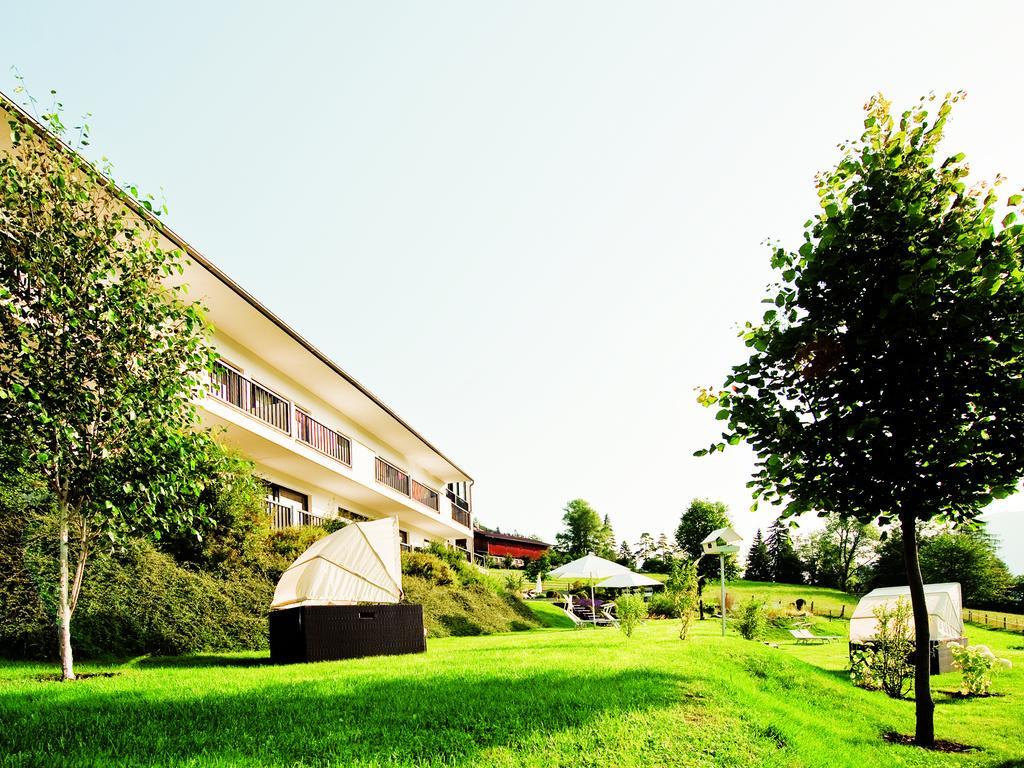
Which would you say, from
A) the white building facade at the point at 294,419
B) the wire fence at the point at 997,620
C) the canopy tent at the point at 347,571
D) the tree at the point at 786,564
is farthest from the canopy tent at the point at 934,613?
the tree at the point at 786,564

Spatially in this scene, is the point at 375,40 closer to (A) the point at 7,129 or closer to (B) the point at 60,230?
(B) the point at 60,230

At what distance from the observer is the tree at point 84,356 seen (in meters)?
7.71

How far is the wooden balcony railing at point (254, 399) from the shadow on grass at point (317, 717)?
409 inches

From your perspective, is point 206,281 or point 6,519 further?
point 206,281

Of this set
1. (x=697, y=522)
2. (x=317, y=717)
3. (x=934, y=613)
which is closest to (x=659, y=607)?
(x=934, y=613)

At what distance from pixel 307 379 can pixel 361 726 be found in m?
19.0

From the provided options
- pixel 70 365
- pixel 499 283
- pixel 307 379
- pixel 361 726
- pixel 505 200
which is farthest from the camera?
pixel 307 379

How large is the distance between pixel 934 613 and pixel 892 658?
4776mm

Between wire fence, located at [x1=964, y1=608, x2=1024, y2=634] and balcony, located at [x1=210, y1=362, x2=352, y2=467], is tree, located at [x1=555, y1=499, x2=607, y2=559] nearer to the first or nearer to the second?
wire fence, located at [x1=964, y1=608, x2=1024, y2=634]

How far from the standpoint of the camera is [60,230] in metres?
8.04

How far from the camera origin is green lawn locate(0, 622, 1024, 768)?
4.94 meters

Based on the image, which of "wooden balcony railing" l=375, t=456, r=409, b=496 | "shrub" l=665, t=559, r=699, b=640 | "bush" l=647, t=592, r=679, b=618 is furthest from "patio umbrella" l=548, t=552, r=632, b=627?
"shrub" l=665, t=559, r=699, b=640

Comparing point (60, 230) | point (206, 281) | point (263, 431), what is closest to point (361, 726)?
point (60, 230)

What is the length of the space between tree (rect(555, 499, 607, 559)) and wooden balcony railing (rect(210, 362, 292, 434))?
188ft
